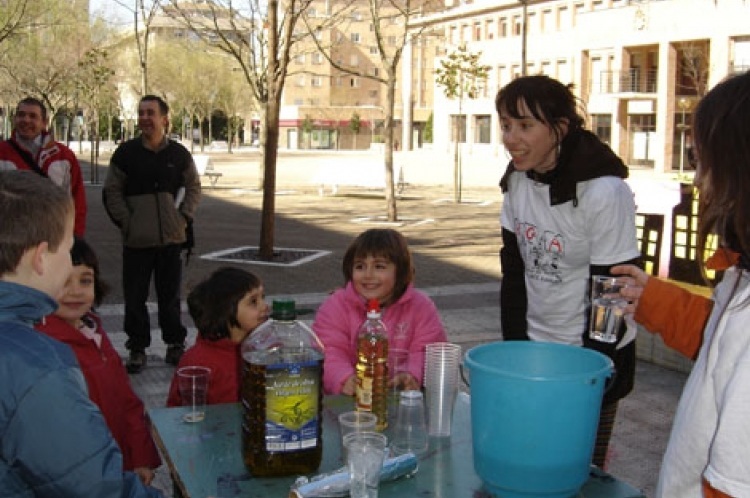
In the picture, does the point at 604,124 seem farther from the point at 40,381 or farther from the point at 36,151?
the point at 40,381

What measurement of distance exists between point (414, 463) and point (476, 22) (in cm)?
7338

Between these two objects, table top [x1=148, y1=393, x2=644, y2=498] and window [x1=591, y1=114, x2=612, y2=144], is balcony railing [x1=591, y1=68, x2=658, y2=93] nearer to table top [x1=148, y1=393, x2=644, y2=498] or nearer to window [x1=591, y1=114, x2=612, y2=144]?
window [x1=591, y1=114, x2=612, y2=144]

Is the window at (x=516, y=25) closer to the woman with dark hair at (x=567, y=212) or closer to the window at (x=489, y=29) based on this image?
the window at (x=489, y=29)

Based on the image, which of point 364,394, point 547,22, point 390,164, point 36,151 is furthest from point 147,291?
point 547,22

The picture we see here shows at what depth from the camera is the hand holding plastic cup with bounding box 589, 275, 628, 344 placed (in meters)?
2.70

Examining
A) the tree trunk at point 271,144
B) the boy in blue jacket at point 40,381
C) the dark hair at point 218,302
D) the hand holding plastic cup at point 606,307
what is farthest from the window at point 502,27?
the boy in blue jacket at point 40,381

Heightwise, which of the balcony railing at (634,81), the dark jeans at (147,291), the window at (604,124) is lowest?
the dark jeans at (147,291)

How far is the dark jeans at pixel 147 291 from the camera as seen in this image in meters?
6.73

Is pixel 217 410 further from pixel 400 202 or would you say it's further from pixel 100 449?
pixel 400 202

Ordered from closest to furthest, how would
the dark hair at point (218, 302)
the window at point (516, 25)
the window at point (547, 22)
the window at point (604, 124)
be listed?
the dark hair at point (218, 302) < the window at point (604, 124) < the window at point (547, 22) < the window at point (516, 25)

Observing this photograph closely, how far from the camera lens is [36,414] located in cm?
182

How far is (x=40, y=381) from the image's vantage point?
1.83 metres

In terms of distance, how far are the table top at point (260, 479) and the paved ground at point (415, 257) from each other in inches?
75.7

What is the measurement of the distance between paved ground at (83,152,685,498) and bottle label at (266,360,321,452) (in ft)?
8.32
